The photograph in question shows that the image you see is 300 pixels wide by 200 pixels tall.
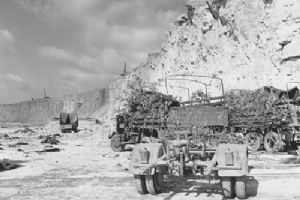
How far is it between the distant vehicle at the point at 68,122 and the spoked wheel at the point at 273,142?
26619mm

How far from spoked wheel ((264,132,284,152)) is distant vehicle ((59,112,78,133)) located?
2662cm

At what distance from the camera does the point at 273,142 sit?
16.1m

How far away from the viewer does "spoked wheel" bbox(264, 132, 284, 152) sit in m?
15.6

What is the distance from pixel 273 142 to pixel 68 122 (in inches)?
1090

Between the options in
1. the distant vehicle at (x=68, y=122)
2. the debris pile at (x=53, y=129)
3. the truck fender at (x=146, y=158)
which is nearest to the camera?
the truck fender at (x=146, y=158)

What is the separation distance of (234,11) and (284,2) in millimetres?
5127

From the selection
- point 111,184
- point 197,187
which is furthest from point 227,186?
point 111,184

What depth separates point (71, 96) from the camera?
80.1 metres

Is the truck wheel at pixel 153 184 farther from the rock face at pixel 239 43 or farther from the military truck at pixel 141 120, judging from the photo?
the rock face at pixel 239 43

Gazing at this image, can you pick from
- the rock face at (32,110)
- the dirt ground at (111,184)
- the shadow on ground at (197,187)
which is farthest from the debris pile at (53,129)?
the rock face at (32,110)

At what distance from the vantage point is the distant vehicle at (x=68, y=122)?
39.3m

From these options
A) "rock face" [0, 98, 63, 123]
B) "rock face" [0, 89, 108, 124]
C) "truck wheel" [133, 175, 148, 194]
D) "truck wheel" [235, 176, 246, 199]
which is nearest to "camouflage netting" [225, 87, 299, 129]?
"truck wheel" [235, 176, 246, 199]

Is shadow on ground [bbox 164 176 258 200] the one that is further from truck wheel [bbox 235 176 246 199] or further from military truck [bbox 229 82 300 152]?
military truck [bbox 229 82 300 152]

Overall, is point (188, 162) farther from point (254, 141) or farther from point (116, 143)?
point (116, 143)
